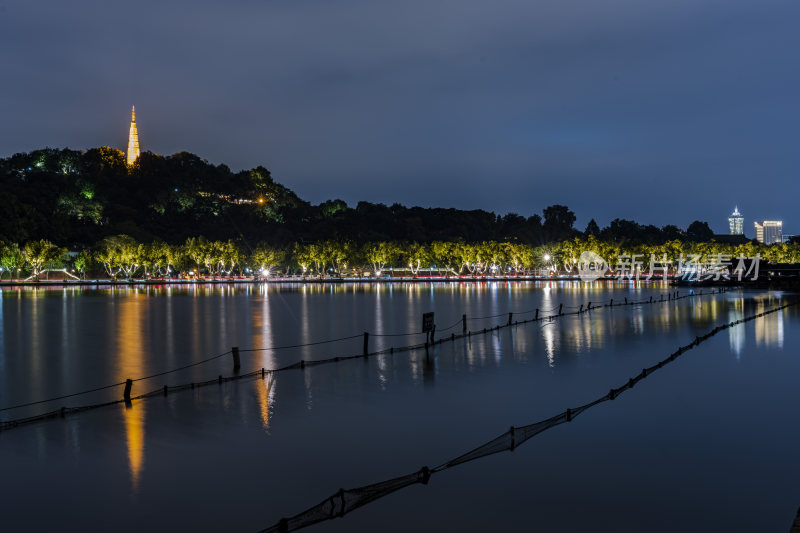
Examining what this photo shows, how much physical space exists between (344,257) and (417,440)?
114 metres

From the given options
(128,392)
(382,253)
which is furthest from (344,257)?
(128,392)

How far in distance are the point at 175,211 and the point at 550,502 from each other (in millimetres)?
154657

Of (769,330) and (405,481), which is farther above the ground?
(405,481)

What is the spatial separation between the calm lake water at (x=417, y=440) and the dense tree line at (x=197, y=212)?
321 feet

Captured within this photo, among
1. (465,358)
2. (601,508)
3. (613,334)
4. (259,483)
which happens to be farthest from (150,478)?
(613,334)

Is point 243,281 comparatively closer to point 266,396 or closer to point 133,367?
point 133,367

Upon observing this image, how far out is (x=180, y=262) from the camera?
11681 cm

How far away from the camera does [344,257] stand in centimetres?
12675

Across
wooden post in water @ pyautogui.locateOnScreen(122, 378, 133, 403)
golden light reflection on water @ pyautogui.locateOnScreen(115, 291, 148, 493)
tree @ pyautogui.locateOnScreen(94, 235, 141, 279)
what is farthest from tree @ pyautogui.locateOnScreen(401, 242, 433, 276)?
wooden post in water @ pyautogui.locateOnScreen(122, 378, 133, 403)

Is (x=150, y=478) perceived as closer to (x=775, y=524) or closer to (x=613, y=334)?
(x=775, y=524)

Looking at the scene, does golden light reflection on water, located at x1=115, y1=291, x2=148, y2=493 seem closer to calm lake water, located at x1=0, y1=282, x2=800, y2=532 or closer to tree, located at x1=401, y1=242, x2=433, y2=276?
calm lake water, located at x1=0, y1=282, x2=800, y2=532

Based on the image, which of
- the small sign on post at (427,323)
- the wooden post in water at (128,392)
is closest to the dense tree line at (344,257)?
the small sign on post at (427,323)

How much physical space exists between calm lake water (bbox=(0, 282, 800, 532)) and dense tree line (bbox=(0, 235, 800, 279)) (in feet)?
283

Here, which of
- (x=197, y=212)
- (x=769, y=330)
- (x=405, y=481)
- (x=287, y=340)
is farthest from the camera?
(x=197, y=212)
